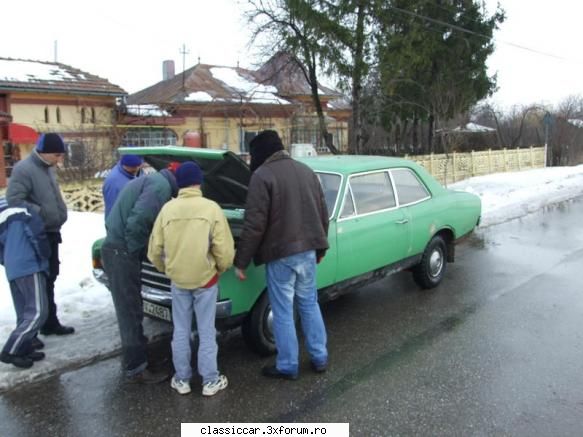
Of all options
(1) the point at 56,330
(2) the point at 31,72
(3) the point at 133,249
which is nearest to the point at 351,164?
(3) the point at 133,249

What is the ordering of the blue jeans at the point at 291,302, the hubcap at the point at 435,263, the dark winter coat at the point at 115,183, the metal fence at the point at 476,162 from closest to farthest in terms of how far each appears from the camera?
1. the blue jeans at the point at 291,302
2. the dark winter coat at the point at 115,183
3. the hubcap at the point at 435,263
4. the metal fence at the point at 476,162

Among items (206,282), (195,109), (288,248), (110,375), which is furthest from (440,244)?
(195,109)

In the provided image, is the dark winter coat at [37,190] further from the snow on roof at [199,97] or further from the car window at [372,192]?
the snow on roof at [199,97]

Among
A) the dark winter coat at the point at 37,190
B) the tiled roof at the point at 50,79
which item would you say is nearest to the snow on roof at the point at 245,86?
the tiled roof at the point at 50,79

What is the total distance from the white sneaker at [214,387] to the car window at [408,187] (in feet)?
9.07

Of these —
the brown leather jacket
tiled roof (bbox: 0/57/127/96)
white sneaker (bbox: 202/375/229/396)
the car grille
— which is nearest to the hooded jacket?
the brown leather jacket

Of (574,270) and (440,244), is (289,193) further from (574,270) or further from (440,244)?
(574,270)

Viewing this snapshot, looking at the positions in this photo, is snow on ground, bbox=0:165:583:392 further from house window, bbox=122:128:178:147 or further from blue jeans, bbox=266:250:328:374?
house window, bbox=122:128:178:147

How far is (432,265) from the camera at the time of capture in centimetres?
589

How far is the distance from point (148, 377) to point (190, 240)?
1.17 m

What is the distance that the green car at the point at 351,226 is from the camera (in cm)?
395

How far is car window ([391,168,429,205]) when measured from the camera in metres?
5.48

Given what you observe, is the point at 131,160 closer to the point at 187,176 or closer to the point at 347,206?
the point at 187,176

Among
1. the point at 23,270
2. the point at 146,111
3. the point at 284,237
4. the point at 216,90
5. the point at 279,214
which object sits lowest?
the point at 23,270
